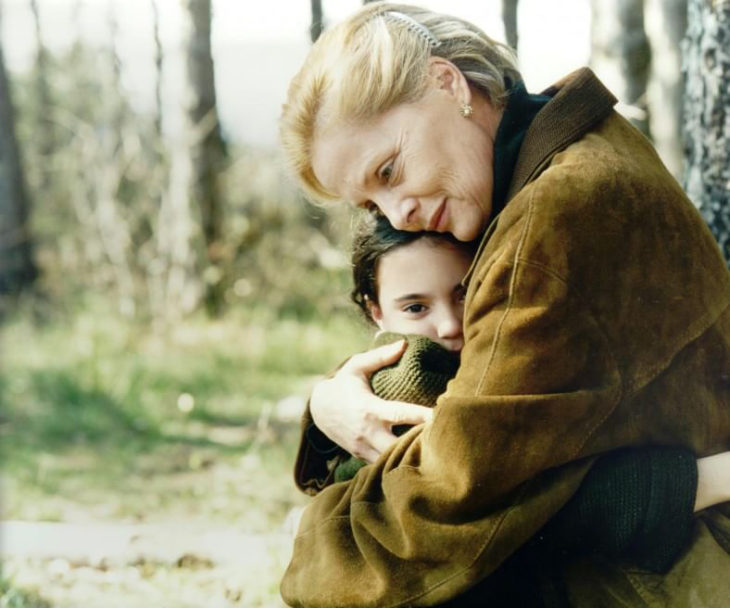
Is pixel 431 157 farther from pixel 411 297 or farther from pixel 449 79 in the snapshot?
Answer: pixel 411 297

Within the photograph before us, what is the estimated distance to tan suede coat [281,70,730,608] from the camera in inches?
77.9

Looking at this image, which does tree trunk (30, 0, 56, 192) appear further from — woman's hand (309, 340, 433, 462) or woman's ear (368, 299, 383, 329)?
woman's hand (309, 340, 433, 462)

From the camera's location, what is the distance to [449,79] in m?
2.38

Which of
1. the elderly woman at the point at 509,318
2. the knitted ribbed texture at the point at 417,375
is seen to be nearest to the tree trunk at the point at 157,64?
the elderly woman at the point at 509,318

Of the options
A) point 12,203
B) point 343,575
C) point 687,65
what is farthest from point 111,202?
point 343,575

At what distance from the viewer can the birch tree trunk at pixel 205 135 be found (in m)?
8.84

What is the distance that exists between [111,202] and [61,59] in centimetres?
471

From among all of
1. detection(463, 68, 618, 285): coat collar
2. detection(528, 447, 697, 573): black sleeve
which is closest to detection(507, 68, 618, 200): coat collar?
detection(463, 68, 618, 285): coat collar

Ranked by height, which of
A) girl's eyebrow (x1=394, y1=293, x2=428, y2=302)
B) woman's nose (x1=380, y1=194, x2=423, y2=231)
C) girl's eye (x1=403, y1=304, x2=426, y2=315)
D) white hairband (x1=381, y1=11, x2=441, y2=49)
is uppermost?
white hairband (x1=381, y1=11, x2=441, y2=49)

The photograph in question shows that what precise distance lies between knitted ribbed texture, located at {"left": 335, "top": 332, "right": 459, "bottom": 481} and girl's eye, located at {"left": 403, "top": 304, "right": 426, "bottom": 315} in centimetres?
9

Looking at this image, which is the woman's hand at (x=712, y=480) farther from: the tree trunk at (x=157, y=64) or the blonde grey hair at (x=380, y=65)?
the tree trunk at (x=157, y=64)

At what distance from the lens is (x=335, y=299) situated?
8922mm

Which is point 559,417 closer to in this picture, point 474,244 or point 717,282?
point 717,282

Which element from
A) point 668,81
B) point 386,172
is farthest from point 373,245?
point 668,81
